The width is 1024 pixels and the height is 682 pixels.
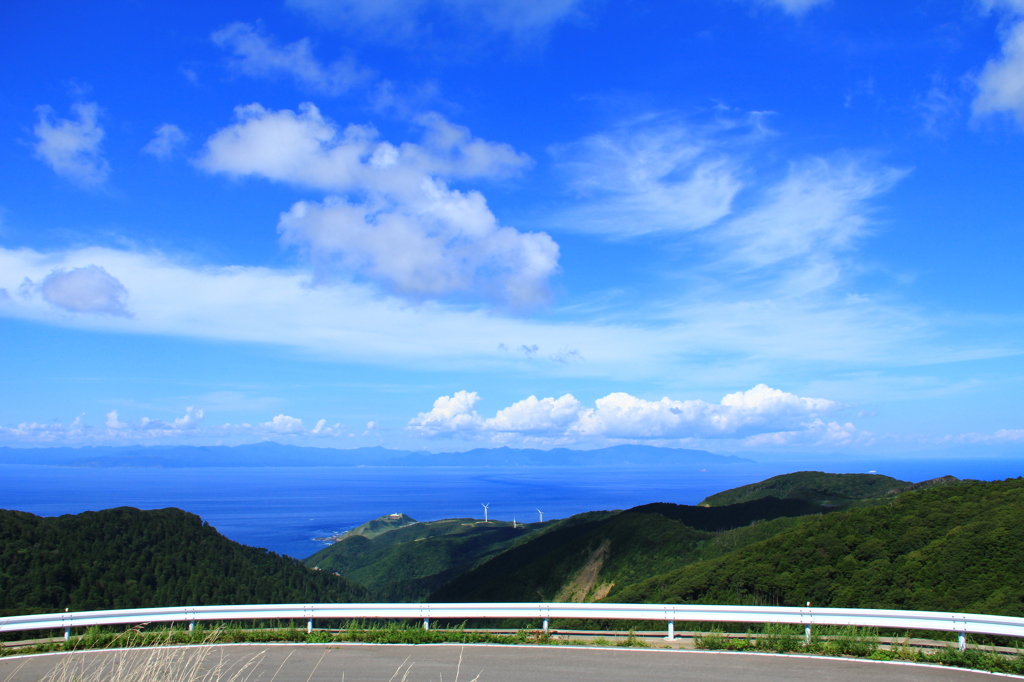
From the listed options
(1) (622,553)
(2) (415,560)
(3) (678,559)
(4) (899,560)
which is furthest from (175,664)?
(2) (415,560)

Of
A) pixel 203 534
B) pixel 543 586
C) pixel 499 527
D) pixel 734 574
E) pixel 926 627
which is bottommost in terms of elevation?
pixel 499 527

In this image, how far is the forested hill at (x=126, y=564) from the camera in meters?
50.8

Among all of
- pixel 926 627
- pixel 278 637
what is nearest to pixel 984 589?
pixel 926 627

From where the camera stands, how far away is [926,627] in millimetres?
11367

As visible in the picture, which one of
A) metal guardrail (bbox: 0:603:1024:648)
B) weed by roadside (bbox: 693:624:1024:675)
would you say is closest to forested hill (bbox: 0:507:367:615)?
metal guardrail (bbox: 0:603:1024:648)

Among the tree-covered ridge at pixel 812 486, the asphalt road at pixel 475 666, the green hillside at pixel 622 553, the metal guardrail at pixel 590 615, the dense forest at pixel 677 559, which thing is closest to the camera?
the asphalt road at pixel 475 666

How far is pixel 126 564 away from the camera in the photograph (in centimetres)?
5981

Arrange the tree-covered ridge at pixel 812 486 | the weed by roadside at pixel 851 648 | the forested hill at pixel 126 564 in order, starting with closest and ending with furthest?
the weed by roadside at pixel 851 648
the forested hill at pixel 126 564
the tree-covered ridge at pixel 812 486

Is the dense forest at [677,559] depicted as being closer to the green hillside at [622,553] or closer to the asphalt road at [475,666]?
the green hillside at [622,553]

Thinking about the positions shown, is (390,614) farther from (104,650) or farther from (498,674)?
(104,650)

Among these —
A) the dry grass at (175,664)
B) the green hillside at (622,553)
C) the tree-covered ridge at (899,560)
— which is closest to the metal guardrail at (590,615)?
the dry grass at (175,664)

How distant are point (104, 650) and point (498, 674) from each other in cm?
821

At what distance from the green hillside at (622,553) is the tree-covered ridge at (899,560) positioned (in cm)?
1924

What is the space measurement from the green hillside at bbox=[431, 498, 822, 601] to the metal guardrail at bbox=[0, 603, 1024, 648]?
40686 mm
